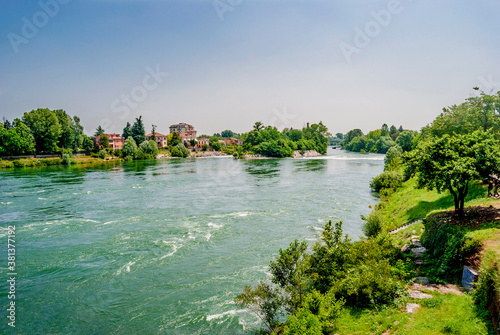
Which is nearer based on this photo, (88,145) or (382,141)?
(88,145)

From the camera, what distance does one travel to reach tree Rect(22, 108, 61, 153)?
95312mm

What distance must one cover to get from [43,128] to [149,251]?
99.9m

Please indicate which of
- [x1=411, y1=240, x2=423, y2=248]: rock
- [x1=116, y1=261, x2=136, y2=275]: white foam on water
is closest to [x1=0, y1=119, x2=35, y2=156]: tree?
[x1=116, y1=261, x2=136, y2=275]: white foam on water

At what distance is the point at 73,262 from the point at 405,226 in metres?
23.1

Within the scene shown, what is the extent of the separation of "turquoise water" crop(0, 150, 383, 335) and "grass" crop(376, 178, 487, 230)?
108 inches

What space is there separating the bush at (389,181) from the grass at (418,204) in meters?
7.06

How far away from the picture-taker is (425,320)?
936cm

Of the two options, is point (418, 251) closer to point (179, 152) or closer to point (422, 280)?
point (422, 280)

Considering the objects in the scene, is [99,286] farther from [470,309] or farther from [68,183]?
[68,183]

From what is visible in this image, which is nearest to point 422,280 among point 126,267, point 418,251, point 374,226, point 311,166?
point 418,251

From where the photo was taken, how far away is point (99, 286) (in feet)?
50.9

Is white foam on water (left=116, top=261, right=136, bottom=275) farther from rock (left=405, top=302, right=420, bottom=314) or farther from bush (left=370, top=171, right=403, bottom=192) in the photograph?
bush (left=370, top=171, right=403, bottom=192)

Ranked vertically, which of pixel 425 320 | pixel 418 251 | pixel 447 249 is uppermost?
pixel 447 249

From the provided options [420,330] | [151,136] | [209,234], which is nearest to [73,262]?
[209,234]
